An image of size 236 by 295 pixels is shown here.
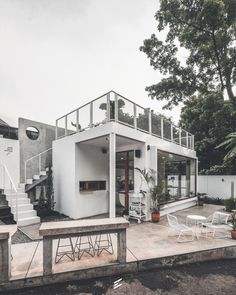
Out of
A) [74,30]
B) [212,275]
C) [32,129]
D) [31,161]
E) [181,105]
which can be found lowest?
[212,275]

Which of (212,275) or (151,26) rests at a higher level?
(151,26)

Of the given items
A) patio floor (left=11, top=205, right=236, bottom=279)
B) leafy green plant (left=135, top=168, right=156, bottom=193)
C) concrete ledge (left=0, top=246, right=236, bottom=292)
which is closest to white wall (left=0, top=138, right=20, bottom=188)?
patio floor (left=11, top=205, right=236, bottom=279)

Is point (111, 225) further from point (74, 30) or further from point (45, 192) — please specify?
point (74, 30)

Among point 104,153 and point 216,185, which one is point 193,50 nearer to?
point 216,185

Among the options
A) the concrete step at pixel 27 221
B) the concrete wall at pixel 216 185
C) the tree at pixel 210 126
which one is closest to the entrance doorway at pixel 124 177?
the concrete step at pixel 27 221

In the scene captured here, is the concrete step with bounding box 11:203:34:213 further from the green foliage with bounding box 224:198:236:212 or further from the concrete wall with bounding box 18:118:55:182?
the green foliage with bounding box 224:198:236:212

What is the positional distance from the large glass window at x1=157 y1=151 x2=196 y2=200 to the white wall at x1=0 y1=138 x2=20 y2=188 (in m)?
6.53

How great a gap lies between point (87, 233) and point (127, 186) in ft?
16.0

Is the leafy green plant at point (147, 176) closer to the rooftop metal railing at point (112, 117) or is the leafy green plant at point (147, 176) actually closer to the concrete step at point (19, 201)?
the rooftop metal railing at point (112, 117)

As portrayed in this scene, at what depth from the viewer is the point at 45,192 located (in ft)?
30.7

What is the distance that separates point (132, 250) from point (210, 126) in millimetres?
14161

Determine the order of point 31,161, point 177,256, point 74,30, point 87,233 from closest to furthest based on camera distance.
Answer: point 87,233 < point 177,256 < point 74,30 < point 31,161

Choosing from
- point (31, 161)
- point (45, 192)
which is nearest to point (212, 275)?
point (45, 192)

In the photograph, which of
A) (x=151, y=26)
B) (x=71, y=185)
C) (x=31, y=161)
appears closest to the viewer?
(x=71, y=185)
